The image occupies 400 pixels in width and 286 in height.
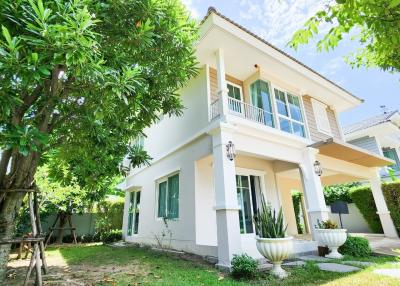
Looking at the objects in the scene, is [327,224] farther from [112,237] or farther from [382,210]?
[112,237]

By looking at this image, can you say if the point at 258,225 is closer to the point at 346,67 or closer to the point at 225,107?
the point at 225,107

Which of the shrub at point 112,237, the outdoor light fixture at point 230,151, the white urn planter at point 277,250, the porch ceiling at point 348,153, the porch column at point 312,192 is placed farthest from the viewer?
the shrub at point 112,237

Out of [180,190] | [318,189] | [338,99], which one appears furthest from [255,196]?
[338,99]

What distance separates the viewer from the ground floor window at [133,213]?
1303 centimetres

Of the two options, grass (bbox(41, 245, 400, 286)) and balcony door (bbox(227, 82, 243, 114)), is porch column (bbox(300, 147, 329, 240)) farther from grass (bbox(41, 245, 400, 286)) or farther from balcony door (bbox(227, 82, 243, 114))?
balcony door (bbox(227, 82, 243, 114))

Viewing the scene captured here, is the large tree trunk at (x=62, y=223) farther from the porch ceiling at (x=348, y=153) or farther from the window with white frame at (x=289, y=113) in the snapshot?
the porch ceiling at (x=348, y=153)

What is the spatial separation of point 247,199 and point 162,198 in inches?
145

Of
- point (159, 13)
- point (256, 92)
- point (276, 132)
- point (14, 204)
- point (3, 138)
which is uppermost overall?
point (256, 92)

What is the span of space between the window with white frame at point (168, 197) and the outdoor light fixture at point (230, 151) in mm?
3299

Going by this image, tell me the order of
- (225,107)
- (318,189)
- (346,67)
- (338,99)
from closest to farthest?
(346,67)
(225,107)
(318,189)
(338,99)

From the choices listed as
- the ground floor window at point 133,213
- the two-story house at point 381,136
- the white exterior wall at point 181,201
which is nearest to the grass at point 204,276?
the white exterior wall at point 181,201

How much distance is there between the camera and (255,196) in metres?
9.51

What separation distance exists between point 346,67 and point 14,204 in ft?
24.1

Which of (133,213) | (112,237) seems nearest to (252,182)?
(133,213)
